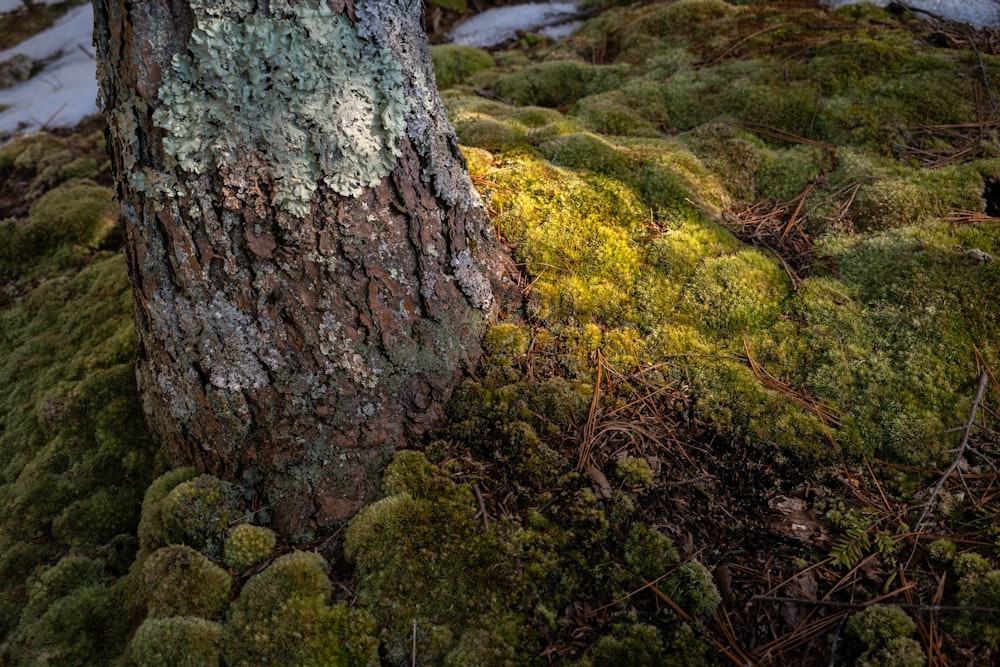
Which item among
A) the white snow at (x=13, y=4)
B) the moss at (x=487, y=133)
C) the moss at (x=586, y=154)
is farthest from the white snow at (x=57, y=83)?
the moss at (x=586, y=154)

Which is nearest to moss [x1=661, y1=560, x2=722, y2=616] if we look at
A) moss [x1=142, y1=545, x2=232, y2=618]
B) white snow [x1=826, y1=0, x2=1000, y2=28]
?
moss [x1=142, y1=545, x2=232, y2=618]

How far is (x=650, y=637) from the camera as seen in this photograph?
1936 millimetres

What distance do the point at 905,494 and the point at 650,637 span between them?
4.11 feet

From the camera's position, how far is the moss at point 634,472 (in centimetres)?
233

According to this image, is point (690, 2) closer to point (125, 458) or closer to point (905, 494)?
point (905, 494)

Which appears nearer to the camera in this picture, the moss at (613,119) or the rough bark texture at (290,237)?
the rough bark texture at (290,237)

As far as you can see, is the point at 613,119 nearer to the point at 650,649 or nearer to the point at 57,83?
the point at 650,649

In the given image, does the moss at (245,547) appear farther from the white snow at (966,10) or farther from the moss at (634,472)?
the white snow at (966,10)

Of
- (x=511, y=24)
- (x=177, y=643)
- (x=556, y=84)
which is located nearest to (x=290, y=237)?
(x=177, y=643)

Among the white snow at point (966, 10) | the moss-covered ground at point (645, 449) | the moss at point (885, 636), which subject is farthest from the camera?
the white snow at point (966, 10)

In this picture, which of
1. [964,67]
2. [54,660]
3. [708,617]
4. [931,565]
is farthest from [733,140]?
[54,660]

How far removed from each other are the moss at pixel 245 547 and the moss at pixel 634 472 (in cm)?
147

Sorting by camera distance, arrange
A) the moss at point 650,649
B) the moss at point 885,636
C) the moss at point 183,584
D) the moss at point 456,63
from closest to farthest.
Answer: the moss at point 885,636 → the moss at point 650,649 → the moss at point 183,584 → the moss at point 456,63

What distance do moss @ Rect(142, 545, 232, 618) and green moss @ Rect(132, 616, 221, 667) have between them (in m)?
0.06
